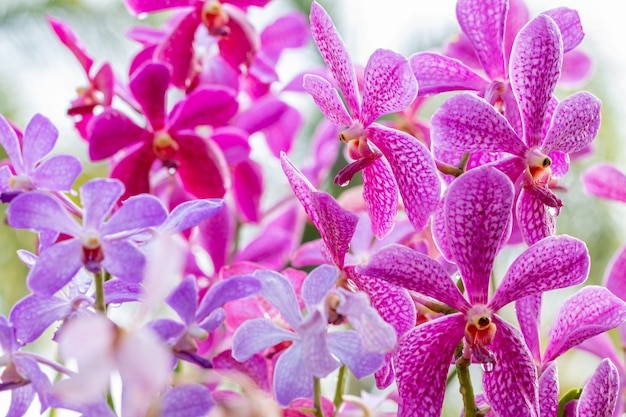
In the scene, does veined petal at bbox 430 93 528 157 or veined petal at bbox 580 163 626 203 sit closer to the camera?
veined petal at bbox 430 93 528 157

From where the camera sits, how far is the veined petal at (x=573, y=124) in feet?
1.37

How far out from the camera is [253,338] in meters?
0.39

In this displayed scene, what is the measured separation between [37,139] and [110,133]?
6.4 inches

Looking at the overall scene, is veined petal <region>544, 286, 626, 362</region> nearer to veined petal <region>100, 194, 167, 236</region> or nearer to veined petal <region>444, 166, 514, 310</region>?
veined petal <region>444, 166, 514, 310</region>

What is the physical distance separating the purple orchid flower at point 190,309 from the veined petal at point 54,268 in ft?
0.13

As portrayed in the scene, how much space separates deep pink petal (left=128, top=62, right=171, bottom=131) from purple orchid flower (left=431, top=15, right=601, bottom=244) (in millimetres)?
246

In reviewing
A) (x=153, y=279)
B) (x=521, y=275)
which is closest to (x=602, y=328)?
(x=521, y=275)

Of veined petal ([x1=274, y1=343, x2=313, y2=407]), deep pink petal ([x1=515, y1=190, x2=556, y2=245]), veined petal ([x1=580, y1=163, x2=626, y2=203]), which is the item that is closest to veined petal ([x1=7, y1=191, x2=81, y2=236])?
veined petal ([x1=274, y1=343, x2=313, y2=407])

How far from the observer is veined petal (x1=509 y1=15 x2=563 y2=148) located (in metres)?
0.41

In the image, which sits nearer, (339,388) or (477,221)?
(477,221)

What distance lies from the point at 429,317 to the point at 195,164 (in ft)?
0.67

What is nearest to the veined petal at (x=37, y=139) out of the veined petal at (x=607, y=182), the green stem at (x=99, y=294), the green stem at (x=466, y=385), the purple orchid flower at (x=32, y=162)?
the purple orchid flower at (x=32, y=162)

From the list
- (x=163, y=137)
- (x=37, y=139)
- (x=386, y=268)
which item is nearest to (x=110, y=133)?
(x=163, y=137)

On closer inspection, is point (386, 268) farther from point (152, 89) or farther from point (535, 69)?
point (152, 89)
